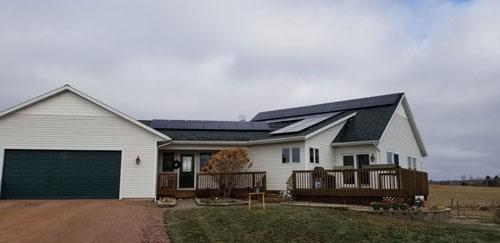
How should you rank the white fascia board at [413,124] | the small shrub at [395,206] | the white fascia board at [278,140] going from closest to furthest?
the small shrub at [395,206] < the white fascia board at [278,140] < the white fascia board at [413,124]

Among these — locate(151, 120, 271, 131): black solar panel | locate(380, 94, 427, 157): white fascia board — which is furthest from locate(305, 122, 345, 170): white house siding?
locate(151, 120, 271, 131): black solar panel

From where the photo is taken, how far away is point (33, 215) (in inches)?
559

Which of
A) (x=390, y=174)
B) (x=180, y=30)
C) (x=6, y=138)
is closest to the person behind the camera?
(x=390, y=174)

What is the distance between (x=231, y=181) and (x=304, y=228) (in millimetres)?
10060

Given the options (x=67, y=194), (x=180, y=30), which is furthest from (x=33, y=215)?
(x=180, y=30)

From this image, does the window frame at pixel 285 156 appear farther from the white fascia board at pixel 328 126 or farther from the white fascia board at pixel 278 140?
the white fascia board at pixel 328 126

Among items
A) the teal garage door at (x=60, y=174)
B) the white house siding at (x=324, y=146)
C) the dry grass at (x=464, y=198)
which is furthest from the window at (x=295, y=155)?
the dry grass at (x=464, y=198)

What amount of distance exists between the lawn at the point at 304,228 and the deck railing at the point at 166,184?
7149 mm

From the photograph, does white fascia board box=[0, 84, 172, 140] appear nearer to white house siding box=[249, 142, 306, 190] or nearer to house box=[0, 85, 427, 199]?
house box=[0, 85, 427, 199]

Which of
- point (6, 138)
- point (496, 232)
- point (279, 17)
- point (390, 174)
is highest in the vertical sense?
point (279, 17)

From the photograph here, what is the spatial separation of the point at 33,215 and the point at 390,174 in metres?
12.8

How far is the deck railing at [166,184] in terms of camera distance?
71.7ft

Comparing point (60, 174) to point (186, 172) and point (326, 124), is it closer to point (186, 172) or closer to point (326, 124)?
point (186, 172)

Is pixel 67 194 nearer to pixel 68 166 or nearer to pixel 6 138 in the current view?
pixel 68 166
